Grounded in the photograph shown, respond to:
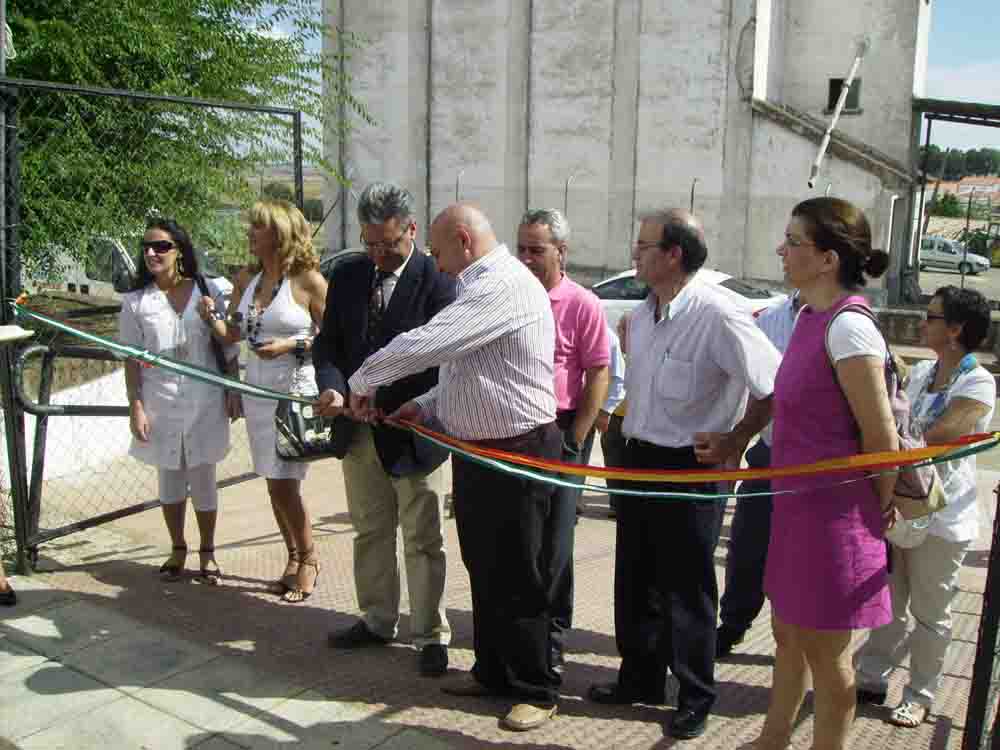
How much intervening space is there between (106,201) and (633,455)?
6.35 m

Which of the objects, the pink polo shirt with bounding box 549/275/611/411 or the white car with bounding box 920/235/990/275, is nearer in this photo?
the pink polo shirt with bounding box 549/275/611/411

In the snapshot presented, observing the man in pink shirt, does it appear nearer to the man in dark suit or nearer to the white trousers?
the man in dark suit

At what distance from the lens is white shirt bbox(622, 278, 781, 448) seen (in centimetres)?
383

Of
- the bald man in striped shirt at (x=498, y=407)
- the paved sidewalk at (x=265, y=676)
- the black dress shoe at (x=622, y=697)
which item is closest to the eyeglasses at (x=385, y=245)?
the bald man in striped shirt at (x=498, y=407)

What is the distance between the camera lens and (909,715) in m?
4.00

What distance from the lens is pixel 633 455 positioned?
405 centimetres

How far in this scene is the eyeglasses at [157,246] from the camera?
5.24 metres

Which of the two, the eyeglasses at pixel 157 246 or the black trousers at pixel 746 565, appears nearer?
the black trousers at pixel 746 565

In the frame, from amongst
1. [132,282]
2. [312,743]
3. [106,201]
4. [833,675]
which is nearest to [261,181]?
[106,201]

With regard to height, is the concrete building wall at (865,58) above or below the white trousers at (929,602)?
above

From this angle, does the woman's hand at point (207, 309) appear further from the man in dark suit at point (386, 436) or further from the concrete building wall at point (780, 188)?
the concrete building wall at point (780, 188)

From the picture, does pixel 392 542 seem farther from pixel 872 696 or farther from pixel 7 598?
pixel 872 696

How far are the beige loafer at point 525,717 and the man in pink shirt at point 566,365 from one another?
44 centimetres

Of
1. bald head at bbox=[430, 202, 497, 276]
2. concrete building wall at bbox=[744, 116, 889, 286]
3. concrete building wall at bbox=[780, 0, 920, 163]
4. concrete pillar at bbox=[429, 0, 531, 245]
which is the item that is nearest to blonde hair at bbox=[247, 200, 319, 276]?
bald head at bbox=[430, 202, 497, 276]
